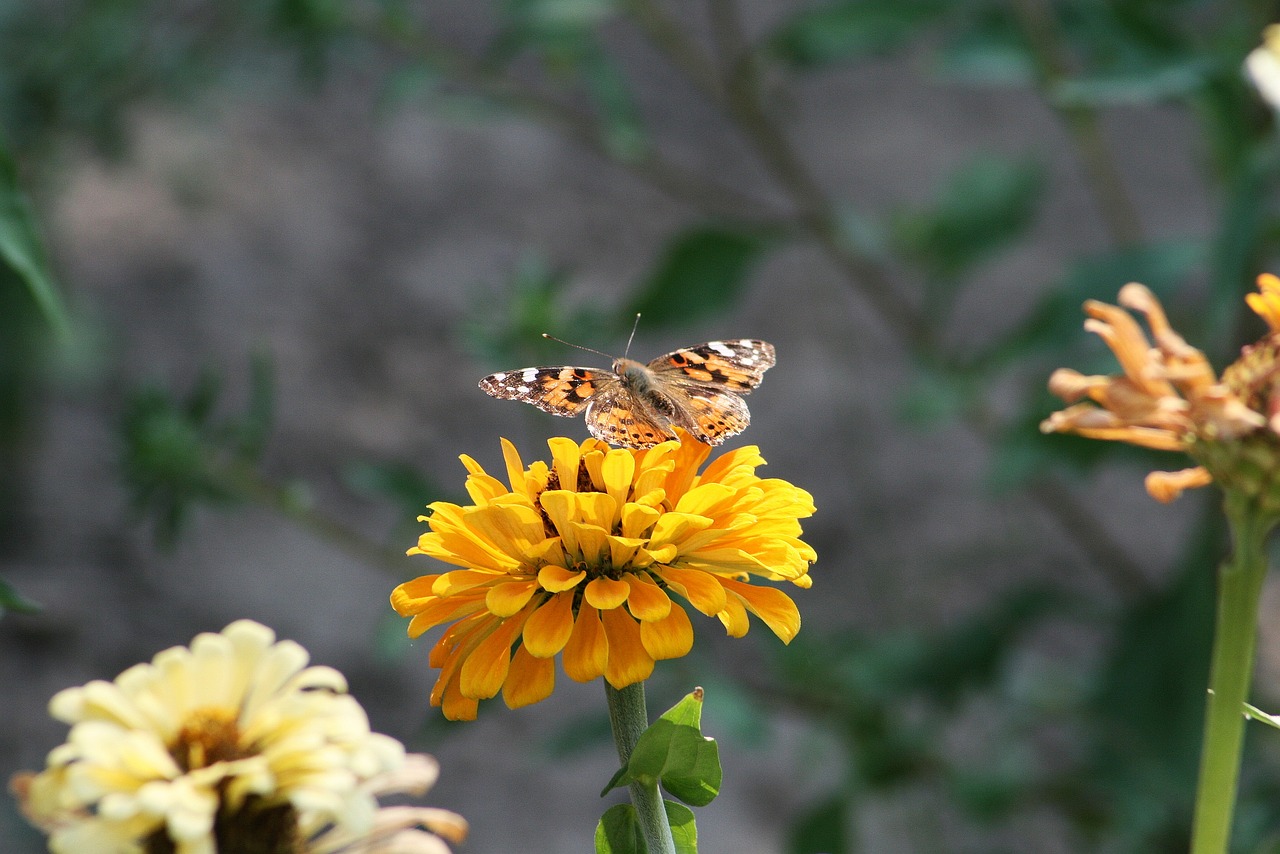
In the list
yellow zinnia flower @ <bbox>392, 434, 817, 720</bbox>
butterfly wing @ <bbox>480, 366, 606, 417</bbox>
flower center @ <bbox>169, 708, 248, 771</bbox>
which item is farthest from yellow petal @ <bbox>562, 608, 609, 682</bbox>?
butterfly wing @ <bbox>480, 366, 606, 417</bbox>

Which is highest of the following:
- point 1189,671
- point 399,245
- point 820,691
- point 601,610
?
point 399,245

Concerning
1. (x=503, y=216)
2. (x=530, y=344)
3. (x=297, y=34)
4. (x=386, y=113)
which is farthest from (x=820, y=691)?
(x=503, y=216)

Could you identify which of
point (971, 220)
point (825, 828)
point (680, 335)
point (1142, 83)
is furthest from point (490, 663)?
point (680, 335)

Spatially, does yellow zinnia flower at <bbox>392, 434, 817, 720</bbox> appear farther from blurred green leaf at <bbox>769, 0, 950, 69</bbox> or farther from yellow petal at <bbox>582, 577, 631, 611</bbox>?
blurred green leaf at <bbox>769, 0, 950, 69</bbox>

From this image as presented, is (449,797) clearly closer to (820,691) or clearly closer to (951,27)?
(820,691)

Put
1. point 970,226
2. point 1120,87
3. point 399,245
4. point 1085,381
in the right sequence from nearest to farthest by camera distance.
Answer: point 1085,381, point 1120,87, point 970,226, point 399,245
